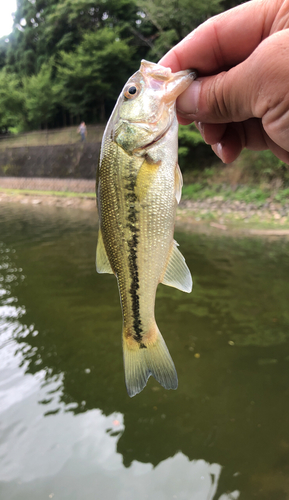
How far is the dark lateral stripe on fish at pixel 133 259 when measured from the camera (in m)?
1.88

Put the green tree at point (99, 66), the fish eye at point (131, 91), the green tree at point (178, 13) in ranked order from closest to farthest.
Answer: the fish eye at point (131, 91) < the green tree at point (178, 13) < the green tree at point (99, 66)

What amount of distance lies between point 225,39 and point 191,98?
18.8 inches

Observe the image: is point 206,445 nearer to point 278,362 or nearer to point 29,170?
point 278,362

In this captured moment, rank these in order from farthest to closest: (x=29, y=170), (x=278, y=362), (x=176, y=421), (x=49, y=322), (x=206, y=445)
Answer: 1. (x=29, y=170)
2. (x=49, y=322)
3. (x=278, y=362)
4. (x=176, y=421)
5. (x=206, y=445)

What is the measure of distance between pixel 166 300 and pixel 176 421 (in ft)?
11.4

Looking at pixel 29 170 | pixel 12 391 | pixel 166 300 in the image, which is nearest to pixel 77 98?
pixel 29 170

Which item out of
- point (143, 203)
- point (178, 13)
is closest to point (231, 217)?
point (143, 203)

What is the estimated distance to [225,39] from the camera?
2.18 metres

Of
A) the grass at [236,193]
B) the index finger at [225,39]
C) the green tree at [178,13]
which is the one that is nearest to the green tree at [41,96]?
the green tree at [178,13]

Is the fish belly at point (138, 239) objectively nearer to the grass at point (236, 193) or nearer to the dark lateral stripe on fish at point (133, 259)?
the dark lateral stripe on fish at point (133, 259)

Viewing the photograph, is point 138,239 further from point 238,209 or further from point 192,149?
point 192,149

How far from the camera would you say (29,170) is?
3086 centimetres

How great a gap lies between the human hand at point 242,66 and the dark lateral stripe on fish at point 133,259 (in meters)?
0.81

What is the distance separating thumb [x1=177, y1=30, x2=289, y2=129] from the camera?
1.67 meters
